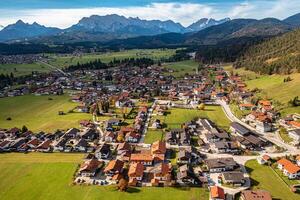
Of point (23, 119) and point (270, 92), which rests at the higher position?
point (270, 92)

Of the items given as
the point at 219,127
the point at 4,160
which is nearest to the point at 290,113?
the point at 219,127

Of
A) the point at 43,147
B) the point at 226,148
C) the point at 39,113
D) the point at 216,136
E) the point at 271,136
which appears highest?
the point at 216,136

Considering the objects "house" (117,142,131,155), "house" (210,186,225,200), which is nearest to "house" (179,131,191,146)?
"house" (117,142,131,155)

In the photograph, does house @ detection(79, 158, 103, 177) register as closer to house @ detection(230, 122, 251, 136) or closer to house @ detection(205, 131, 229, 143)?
house @ detection(205, 131, 229, 143)

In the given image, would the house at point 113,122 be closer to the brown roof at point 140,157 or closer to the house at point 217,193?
the brown roof at point 140,157

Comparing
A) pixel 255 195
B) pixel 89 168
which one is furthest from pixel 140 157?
pixel 255 195

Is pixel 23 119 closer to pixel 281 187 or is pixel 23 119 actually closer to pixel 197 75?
pixel 281 187

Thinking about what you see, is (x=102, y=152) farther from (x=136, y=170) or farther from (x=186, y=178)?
(x=186, y=178)
